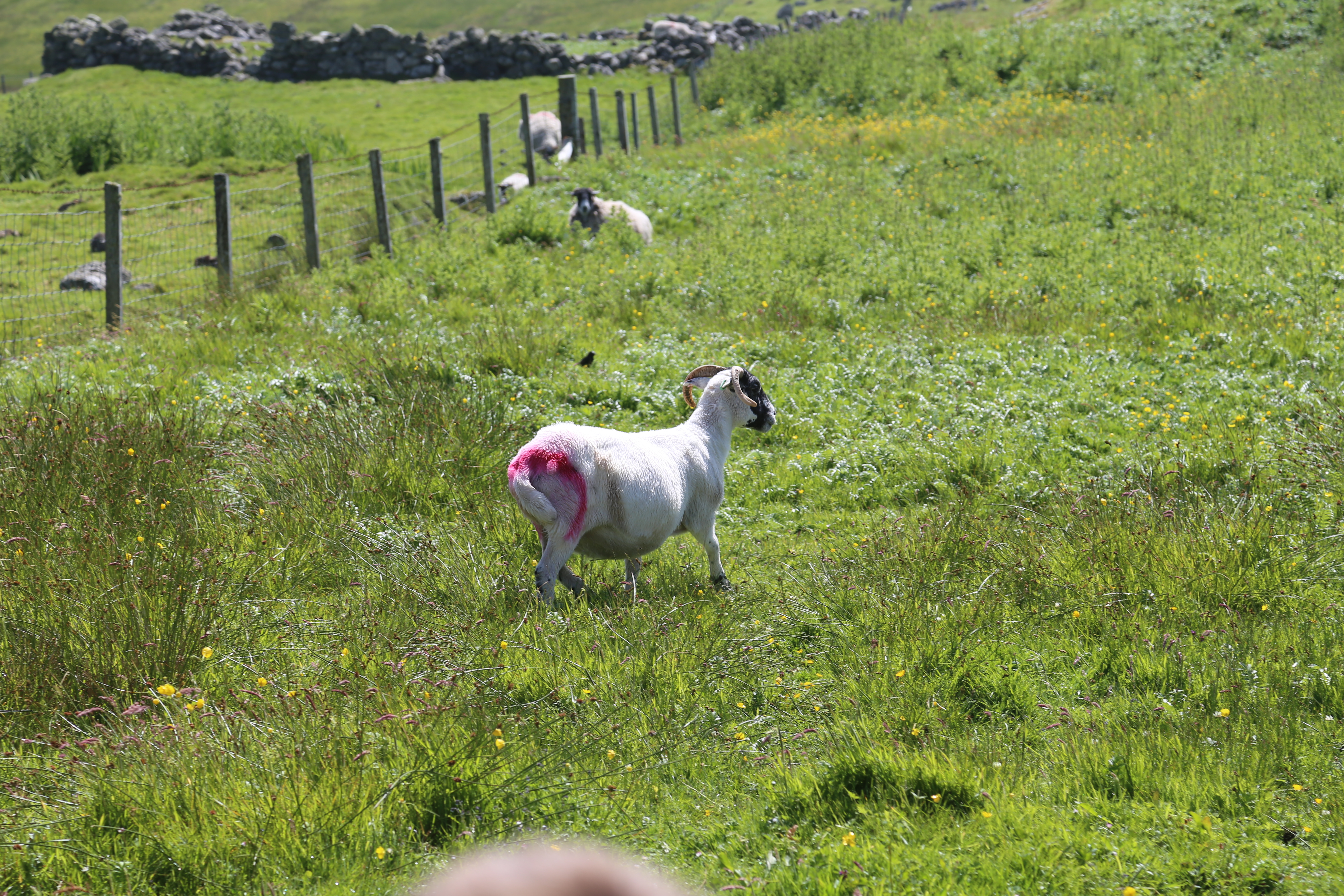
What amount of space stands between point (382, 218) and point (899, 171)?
9.40 metres

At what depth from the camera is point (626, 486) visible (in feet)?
20.1

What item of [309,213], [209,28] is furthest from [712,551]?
[209,28]

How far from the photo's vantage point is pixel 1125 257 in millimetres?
13195

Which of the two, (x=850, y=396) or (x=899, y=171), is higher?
(x=899, y=171)

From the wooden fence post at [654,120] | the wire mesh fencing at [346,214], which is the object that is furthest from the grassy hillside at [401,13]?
the wire mesh fencing at [346,214]

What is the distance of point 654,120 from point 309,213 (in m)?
14.6

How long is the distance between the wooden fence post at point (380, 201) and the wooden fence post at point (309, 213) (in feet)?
3.27

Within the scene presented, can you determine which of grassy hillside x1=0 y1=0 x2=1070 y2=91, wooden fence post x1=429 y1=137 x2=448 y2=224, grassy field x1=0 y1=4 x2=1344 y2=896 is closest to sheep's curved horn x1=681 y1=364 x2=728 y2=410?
grassy field x1=0 y1=4 x2=1344 y2=896

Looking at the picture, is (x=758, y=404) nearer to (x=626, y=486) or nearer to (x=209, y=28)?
(x=626, y=486)

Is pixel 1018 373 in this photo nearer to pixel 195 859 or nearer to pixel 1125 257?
pixel 1125 257

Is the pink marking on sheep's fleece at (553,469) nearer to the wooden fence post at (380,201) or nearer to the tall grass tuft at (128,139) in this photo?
the wooden fence post at (380,201)

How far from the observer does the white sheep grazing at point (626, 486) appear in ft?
19.3

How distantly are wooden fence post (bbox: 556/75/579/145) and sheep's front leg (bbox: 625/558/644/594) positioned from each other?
56.0 ft

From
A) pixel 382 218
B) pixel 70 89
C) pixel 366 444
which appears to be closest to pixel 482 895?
pixel 366 444
